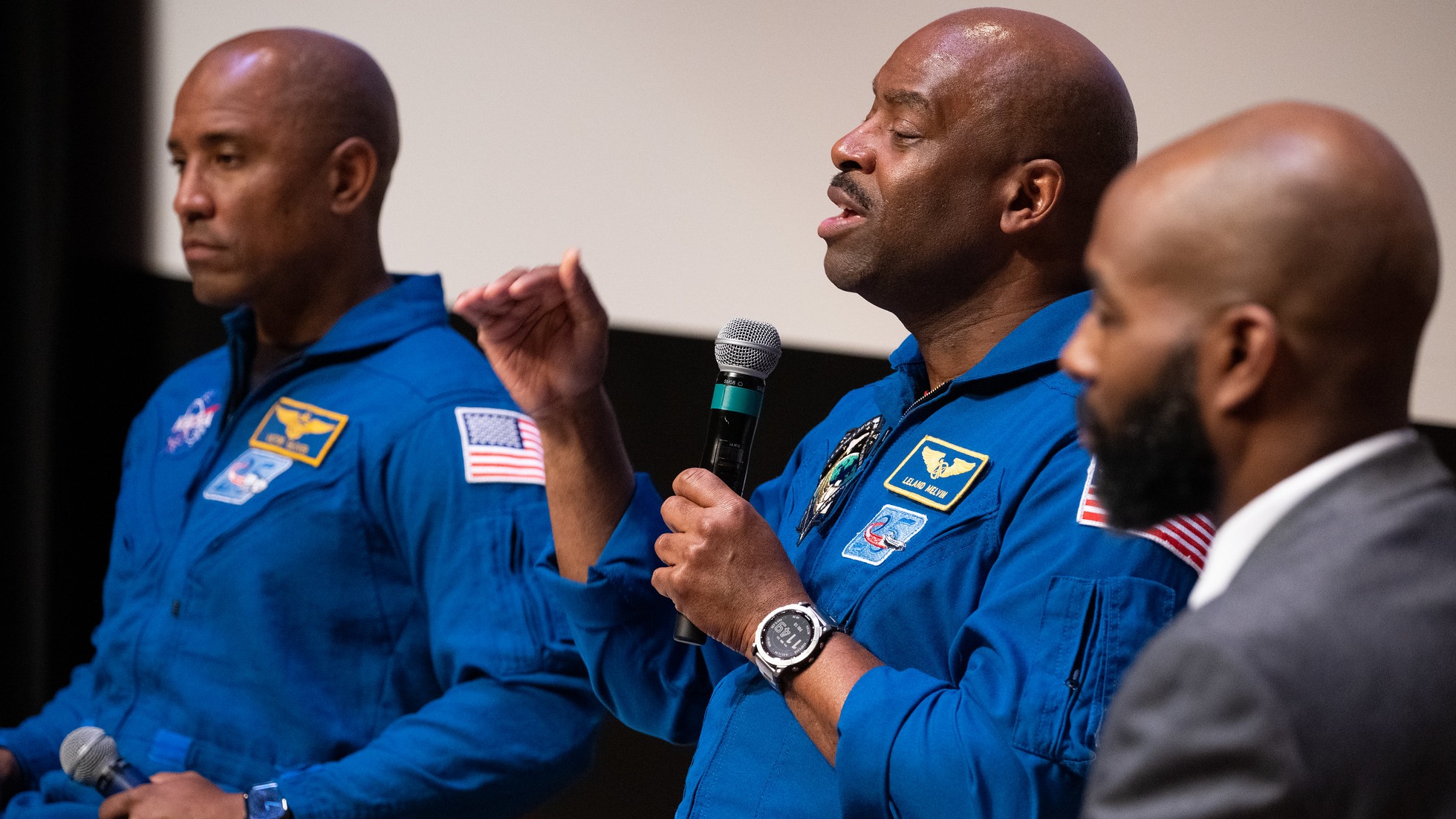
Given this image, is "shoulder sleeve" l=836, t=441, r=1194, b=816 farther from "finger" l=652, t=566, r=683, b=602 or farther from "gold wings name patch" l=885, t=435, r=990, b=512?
"finger" l=652, t=566, r=683, b=602

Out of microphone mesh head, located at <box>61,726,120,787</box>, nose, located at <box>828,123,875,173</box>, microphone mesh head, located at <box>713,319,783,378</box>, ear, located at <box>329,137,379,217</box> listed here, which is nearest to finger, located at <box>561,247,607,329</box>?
microphone mesh head, located at <box>713,319,783,378</box>

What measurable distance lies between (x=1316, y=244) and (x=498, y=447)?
50.7 inches

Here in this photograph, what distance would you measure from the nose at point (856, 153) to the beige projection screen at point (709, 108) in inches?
30.7

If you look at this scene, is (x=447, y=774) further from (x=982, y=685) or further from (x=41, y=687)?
(x=41, y=687)

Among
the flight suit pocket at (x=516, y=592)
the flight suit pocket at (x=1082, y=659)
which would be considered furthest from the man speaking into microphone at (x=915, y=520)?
the flight suit pocket at (x=516, y=592)

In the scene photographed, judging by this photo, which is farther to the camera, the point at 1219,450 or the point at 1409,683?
the point at 1219,450

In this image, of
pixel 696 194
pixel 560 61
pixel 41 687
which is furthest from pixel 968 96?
pixel 41 687

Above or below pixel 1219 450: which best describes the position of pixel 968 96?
above

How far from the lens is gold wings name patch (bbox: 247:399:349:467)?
194 centimetres

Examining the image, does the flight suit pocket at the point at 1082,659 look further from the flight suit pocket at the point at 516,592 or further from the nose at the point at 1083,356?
the flight suit pocket at the point at 516,592

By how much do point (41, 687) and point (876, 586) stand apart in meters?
2.53

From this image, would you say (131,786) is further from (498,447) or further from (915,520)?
(915,520)

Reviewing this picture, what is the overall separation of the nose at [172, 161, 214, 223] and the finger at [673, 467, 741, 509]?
108cm

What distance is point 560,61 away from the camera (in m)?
2.78
